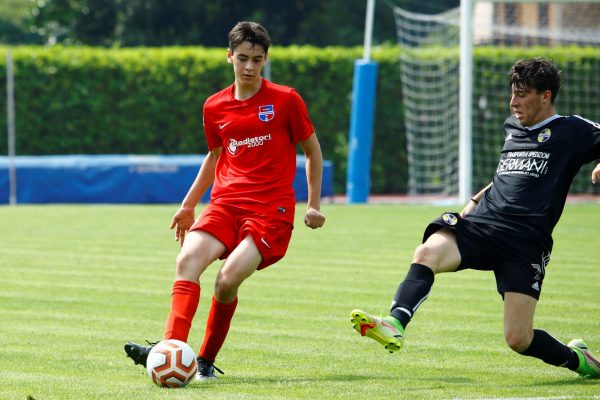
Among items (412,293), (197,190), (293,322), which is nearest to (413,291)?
(412,293)

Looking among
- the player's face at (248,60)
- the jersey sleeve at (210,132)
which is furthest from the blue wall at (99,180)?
the player's face at (248,60)

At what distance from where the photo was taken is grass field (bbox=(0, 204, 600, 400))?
20.6ft

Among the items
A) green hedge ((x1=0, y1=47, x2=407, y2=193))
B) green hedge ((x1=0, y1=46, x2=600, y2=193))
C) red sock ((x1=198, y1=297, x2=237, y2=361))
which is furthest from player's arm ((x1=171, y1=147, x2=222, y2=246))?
green hedge ((x1=0, y1=47, x2=407, y2=193))

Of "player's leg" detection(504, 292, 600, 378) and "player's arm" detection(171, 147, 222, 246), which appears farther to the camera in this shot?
"player's arm" detection(171, 147, 222, 246)

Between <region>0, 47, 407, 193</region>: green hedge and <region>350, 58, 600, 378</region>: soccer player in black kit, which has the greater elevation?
<region>350, 58, 600, 378</region>: soccer player in black kit

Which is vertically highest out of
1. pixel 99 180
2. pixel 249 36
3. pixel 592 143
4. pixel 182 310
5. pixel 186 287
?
pixel 249 36

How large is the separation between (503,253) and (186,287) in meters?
1.73

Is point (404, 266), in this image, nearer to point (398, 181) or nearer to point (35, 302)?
point (35, 302)

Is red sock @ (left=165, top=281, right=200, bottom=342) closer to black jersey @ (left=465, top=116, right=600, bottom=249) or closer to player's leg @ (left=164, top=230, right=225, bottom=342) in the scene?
player's leg @ (left=164, top=230, right=225, bottom=342)

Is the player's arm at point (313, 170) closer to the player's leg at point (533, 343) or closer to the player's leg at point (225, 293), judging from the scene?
the player's leg at point (225, 293)

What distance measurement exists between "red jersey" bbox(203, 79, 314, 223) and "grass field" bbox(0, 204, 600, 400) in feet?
3.29

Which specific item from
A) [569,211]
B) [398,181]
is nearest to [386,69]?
[398,181]

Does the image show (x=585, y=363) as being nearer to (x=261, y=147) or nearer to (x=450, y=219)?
(x=450, y=219)

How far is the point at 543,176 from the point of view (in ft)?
21.1
